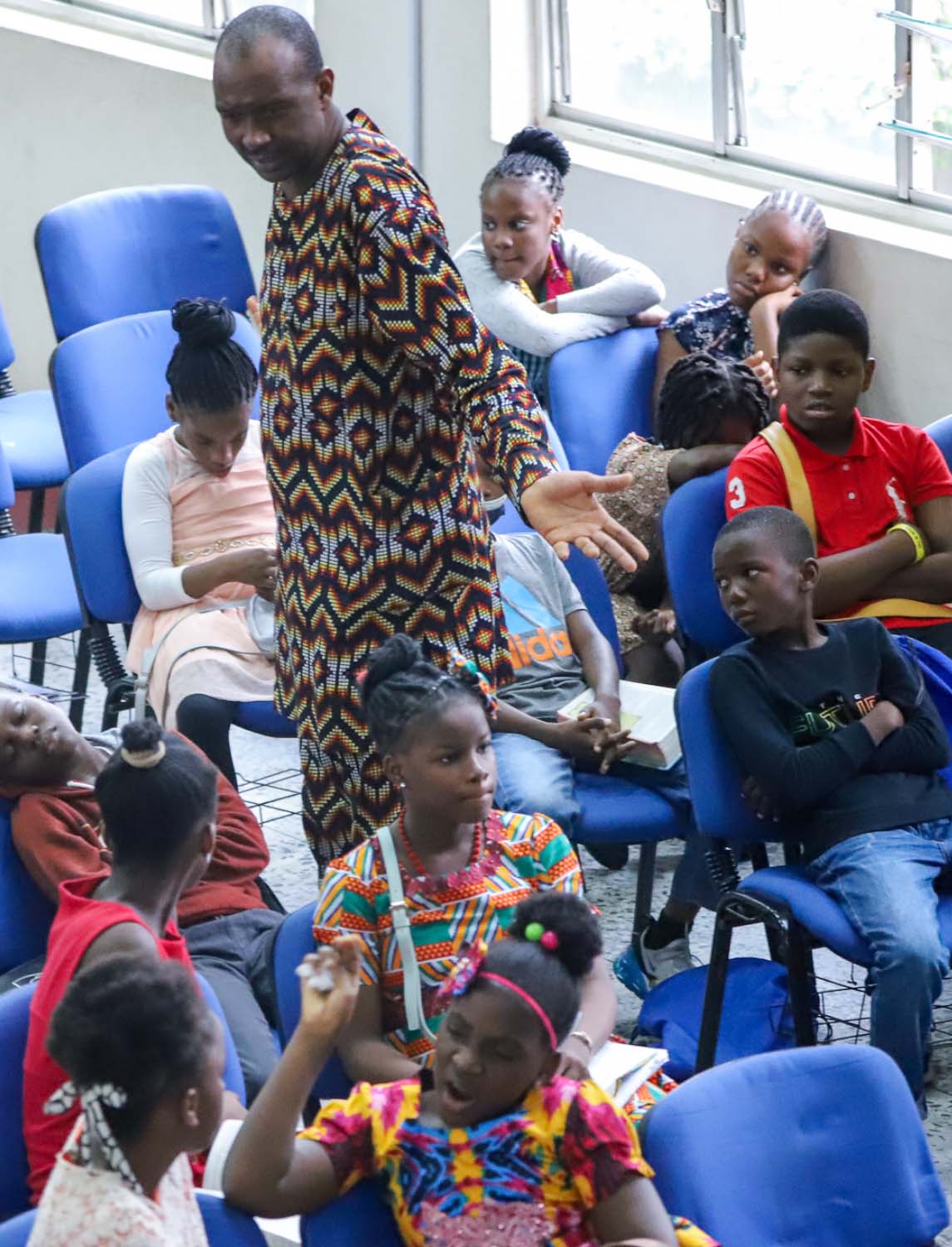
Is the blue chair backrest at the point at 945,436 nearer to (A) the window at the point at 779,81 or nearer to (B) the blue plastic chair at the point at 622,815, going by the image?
(B) the blue plastic chair at the point at 622,815

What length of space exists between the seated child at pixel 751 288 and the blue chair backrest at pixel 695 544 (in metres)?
0.94

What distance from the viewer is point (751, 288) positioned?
4285 mm

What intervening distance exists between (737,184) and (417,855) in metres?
3.02

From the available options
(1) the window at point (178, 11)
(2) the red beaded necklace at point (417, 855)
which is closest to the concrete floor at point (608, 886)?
(2) the red beaded necklace at point (417, 855)

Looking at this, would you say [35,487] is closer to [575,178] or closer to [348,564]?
[575,178]

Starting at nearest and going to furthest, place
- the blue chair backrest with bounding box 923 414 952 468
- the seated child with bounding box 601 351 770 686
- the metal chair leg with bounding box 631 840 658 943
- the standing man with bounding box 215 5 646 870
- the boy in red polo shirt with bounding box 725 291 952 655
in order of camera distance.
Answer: the standing man with bounding box 215 5 646 870 < the boy in red polo shirt with bounding box 725 291 952 655 < the metal chair leg with bounding box 631 840 658 943 < the blue chair backrest with bounding box 923 414 952 468 < the seated child with bounding box 601 351 770 686

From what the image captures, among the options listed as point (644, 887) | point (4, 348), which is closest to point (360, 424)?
point (644, 887)

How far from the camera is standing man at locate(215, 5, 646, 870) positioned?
224cm

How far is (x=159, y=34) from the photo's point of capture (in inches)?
241

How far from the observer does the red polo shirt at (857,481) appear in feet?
10.7

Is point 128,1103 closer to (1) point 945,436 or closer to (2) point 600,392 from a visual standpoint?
(1) point 945,436

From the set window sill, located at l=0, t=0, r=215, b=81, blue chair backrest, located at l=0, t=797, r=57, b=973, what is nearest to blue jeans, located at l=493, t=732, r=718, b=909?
blue chair backrest, located at l=0, t=797, r=57, b=973

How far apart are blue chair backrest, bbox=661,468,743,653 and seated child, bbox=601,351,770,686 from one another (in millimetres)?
322

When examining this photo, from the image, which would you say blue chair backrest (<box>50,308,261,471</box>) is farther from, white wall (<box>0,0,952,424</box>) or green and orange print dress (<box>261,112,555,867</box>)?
green and orange print dress (<box>261,112,555,867</box>)
